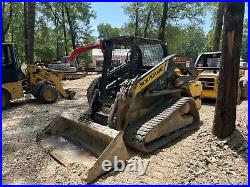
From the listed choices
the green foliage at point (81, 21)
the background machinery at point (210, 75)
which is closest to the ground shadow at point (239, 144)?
the background machinery at point (210, 75)

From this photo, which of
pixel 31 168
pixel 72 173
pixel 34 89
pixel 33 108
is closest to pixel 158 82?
pixel 72 173

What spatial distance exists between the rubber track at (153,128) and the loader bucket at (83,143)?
324mm

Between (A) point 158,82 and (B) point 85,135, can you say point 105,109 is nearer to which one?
(B) point 85,135

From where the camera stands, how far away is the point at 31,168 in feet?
14.4

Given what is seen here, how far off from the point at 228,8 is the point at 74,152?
3.37m

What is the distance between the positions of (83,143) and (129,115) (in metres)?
0.91

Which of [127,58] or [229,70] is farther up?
[127,58]

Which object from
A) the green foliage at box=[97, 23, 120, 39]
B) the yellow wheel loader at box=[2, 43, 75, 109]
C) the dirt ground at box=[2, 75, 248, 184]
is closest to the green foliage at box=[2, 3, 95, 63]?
the yellow wheel loader at box=[2, 43, 75, 109]

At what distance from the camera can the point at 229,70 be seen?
4.83 metres

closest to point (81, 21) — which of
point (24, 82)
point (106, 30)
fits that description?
point (24, 82)

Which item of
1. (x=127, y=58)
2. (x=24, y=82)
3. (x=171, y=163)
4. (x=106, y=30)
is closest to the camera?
(x=171, y=163)

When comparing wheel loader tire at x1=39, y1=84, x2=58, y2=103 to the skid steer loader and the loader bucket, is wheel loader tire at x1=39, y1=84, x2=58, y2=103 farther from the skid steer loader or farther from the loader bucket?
the loader bucket

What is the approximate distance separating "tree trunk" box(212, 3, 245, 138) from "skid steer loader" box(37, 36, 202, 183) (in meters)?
0.70

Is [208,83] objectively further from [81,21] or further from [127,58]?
[81,21]
